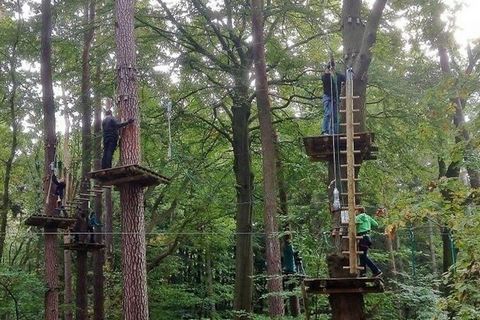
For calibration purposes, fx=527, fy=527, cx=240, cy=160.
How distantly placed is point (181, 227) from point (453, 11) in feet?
31.4

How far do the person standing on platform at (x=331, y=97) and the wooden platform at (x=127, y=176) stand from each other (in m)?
2.57

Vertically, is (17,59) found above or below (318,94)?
above

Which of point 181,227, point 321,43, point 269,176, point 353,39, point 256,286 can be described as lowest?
point 256,286

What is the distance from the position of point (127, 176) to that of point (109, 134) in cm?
111

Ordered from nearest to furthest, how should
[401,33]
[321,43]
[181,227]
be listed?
[401,33]
[321,43]
[181,227]

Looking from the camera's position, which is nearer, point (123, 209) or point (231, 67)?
point (123, 209)

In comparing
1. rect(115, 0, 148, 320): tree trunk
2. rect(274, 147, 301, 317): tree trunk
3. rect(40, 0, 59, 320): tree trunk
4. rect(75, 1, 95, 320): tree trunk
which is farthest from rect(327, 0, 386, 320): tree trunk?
rect(40, 0, 59, 320): tree trunk

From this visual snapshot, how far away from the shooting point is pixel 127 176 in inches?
301

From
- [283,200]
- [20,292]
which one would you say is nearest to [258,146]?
[283,200]

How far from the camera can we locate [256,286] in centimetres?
1856

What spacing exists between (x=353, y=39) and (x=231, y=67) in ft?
15.5

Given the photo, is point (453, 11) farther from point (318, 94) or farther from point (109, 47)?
point (109, 47)

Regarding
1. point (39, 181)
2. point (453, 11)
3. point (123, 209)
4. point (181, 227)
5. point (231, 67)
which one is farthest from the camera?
point (39, 181)

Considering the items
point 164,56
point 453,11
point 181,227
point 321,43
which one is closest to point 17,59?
point 164,56
